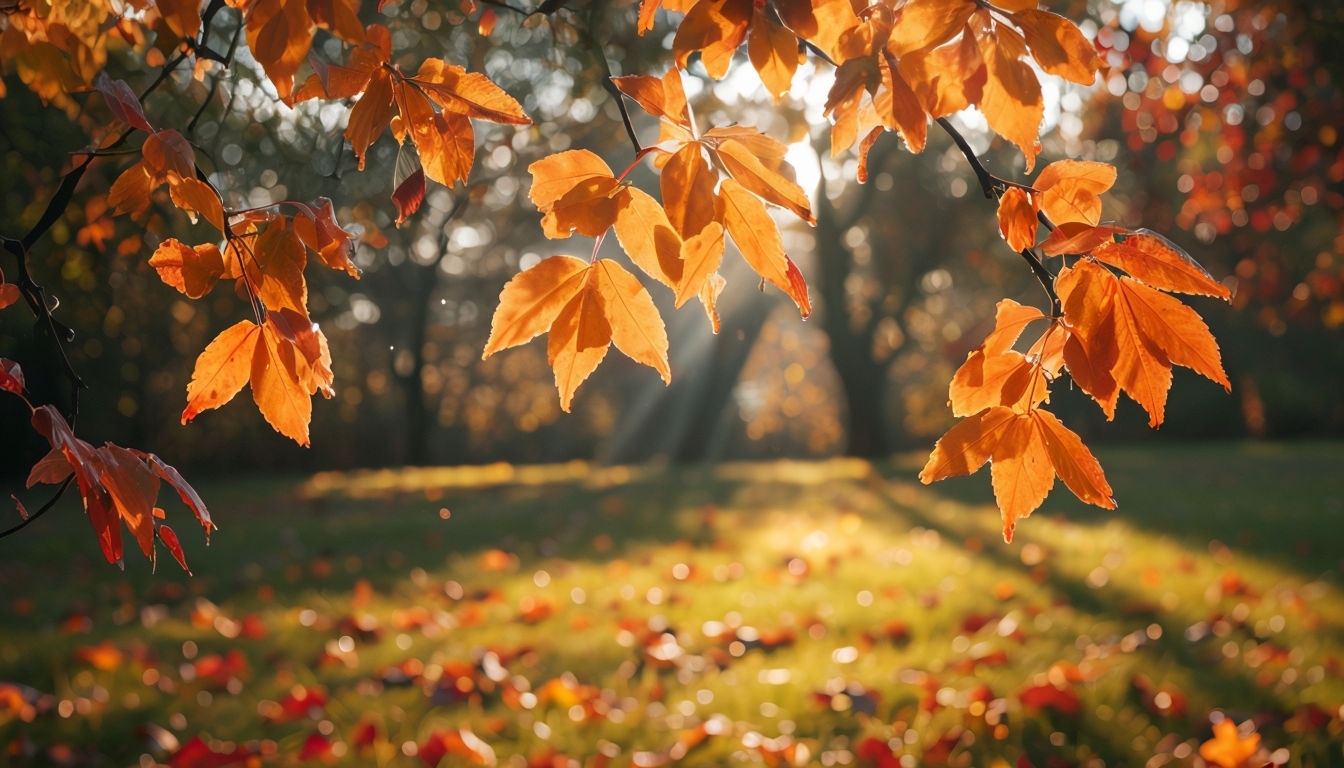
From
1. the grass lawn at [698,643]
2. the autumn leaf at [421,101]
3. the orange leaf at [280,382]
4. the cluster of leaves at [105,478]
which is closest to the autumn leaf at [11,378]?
the cluster of leaves at [105,478]

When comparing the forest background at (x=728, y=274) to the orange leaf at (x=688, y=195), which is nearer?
the orange leaf at (x=688, y=195)

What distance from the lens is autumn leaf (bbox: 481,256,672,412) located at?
3.27 ft

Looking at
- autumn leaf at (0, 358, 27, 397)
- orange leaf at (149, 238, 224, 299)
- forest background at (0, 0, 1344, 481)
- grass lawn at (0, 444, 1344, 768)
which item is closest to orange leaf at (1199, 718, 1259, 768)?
grass lawn at (0, 444, 1344, 768)

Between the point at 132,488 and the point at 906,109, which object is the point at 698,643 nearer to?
the point at 132,488

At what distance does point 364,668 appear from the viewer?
3623 millimetres

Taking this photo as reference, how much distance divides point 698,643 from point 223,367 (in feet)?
9.90

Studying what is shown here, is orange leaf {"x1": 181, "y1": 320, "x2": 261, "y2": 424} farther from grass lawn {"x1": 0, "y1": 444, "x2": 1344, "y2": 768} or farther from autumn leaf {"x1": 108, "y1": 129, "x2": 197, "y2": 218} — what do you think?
grass lawn {"x1": 0, "y1": 444, "x2": 1344, "y2": 768}

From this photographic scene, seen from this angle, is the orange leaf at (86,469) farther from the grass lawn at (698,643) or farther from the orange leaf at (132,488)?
the grass lawn at (698,643)

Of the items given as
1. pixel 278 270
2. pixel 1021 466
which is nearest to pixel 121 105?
pixel 278 270

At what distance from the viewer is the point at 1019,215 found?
3.40 ft

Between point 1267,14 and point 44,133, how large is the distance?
16.6 ft

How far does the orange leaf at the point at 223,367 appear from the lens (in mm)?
1158

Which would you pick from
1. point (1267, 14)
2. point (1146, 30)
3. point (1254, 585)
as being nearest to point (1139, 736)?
point (1254, 585)

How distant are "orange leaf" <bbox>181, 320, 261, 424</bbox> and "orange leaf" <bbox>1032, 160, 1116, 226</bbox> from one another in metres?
0.91
